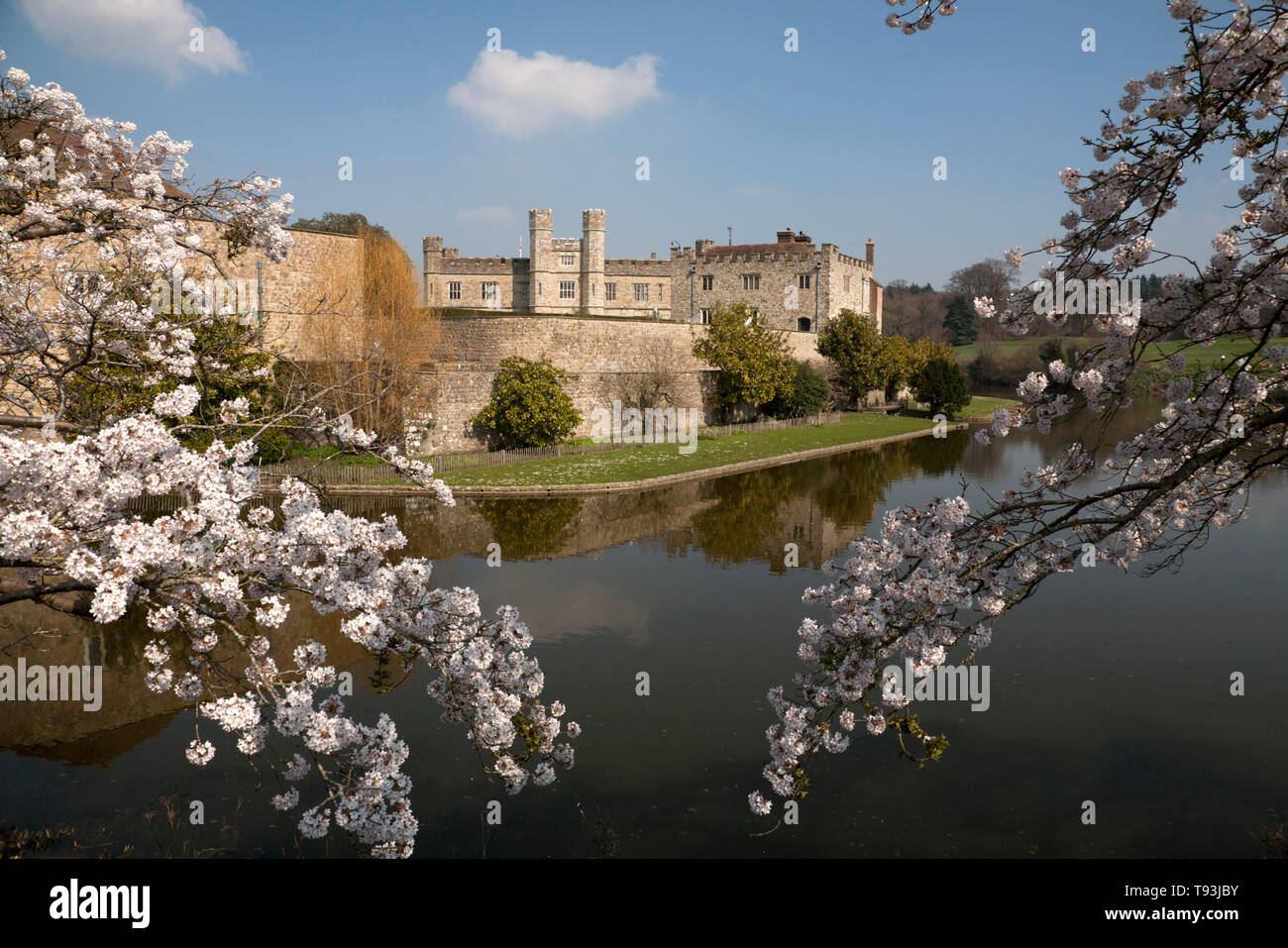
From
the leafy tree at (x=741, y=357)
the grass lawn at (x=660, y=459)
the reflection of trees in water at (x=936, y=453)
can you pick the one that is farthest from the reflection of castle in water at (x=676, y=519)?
the leafy tree at (x=741, y=357)

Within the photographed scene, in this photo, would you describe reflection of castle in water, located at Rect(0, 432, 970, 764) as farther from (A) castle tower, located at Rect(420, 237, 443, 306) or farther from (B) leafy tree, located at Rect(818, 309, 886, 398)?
(A) castle tower, located at Rect(420, 237, 443, 306)

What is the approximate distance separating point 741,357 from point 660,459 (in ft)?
41.3

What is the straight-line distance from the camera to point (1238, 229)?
18.5ft

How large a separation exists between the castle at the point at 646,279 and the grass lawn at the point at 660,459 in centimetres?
1615

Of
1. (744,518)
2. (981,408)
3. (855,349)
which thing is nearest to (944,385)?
(981,408)

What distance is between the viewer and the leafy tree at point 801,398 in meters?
45.1

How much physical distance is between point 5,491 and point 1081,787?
929cm

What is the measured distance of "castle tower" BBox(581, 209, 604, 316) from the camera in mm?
56625

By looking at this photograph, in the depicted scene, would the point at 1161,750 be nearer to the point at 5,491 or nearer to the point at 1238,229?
the point at 1238,229

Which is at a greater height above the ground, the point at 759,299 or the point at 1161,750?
the point at 759,299
